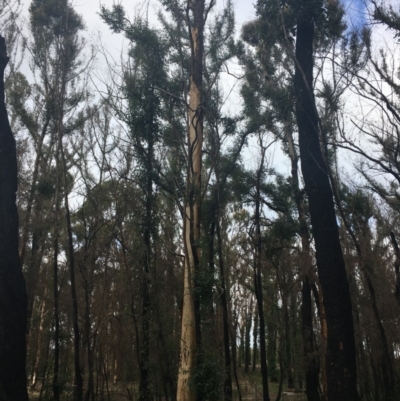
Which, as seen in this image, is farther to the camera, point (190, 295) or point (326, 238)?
point (190, 295)

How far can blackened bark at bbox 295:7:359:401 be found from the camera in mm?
6680

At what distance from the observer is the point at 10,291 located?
5742 mm

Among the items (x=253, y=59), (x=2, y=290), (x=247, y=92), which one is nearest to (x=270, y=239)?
(x=247, y=92)

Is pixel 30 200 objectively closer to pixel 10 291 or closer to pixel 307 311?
pixel 10 291

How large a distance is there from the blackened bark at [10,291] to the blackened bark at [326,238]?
4175mm

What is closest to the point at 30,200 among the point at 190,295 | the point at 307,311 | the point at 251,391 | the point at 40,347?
the point at 40,347

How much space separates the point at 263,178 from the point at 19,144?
8.18m

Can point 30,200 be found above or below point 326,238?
above

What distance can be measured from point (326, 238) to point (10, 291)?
15.3 feet

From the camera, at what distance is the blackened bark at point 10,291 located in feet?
17.8

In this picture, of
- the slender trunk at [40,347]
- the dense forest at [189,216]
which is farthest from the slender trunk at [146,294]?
the slender trunk at [40,347]

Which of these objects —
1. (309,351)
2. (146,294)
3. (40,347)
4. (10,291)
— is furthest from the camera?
(40,347)

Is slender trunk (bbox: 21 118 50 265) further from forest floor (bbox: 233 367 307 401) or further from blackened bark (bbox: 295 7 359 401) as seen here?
blackened bark (bbox: 295 7 359 401)

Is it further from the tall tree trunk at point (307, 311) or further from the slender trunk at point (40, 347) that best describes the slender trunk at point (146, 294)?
the slender trunk at point (40, 347)
